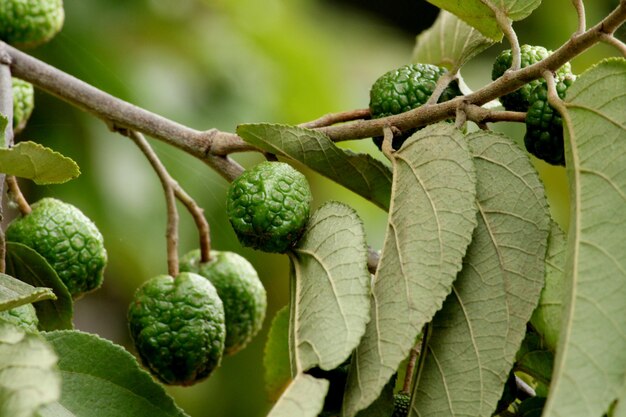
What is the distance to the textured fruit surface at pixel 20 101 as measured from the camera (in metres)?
1.51

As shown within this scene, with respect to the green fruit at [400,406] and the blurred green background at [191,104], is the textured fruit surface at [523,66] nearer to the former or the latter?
the green fruit at [400,406]

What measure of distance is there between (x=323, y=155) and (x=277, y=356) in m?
0.40

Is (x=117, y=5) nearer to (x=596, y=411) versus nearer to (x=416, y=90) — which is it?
(x=416, y=90)

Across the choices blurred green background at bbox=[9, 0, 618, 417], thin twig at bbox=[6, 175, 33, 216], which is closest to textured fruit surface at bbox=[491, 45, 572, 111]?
thin twig at bbox=[6, 175, 33, 216]

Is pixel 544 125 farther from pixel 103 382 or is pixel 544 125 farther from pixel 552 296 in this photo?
pixel 103 382

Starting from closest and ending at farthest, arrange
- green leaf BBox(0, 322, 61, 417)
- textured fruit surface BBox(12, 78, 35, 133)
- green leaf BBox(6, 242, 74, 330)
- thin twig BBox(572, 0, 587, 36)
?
green leaf BBox(0, 322, 61, 417)
thin twig BBox(572, 0, 587, 36)
green leaf BBox(6, 242, 74, 330)
textured fruit surface BBox(12, 78, 35, 133)

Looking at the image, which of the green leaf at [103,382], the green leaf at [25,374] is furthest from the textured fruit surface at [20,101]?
the green leaf at [25,374]

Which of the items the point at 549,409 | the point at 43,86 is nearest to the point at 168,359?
the point at 43,86

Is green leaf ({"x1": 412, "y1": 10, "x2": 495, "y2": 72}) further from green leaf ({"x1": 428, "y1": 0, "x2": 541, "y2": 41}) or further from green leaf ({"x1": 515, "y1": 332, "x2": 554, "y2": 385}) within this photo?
green leaf ({"x1": 515, "y1": 332, "x2": 554, "y2": 385})

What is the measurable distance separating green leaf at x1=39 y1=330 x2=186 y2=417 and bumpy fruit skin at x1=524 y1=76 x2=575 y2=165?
0.49 meters

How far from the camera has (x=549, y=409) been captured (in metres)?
0.74

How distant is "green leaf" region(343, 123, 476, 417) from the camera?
856mm

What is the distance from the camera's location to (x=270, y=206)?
1015 mm

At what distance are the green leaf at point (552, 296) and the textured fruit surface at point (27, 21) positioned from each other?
101 centimetres
